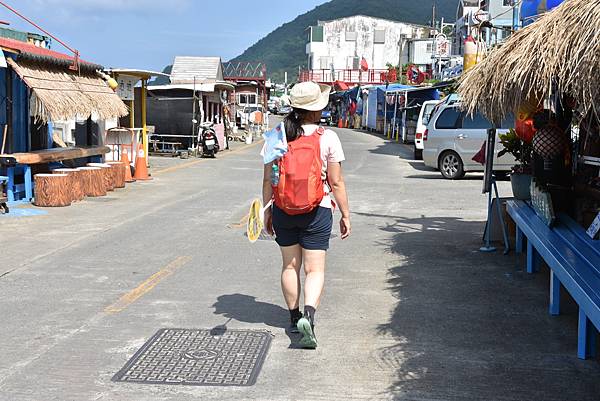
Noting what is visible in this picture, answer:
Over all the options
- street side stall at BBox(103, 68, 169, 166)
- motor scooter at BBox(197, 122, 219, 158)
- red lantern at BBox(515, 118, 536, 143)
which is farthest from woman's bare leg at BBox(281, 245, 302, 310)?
motor scooter at BBox(197, 122, 219, 158)

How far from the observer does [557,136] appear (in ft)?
27.3

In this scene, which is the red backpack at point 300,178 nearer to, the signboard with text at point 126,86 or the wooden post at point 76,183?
the wooden post at point 76,183

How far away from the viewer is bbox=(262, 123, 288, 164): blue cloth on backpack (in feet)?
18.4

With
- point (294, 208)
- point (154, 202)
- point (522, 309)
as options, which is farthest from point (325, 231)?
point (154, 202)

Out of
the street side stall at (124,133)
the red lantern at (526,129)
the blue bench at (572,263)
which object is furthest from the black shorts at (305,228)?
the street side stall at (124,133)

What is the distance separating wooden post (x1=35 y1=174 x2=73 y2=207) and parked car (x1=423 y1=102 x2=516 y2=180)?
32.3 ft

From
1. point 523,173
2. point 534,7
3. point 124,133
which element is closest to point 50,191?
point 124,133

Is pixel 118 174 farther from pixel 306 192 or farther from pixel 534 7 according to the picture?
pixel 306 192

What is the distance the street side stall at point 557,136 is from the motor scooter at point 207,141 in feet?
57.1

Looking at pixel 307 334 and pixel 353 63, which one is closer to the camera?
pixel 307 334

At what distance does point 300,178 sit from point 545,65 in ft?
6.94

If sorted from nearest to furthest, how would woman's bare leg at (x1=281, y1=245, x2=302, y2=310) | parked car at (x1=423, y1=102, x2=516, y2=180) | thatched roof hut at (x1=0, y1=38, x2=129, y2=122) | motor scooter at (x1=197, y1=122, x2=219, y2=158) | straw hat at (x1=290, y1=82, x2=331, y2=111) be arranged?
straw hat at (x1=290, y1=82, x2=331, y2=111) → woman's bare leg at (x1=281, y1=245, x2=302, y2=310) → thatched roof hut at (x1=0, y1=38, x2=129, y2=122) → parked car at (x1=423, y1=102, x2=516, y2=180) → motor scooter at (x1=197, y1=122, x2=219, y2=158)

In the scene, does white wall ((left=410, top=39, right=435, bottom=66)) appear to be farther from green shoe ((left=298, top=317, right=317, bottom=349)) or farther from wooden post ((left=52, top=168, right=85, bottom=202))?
green shoe ((left=298, top=317, right=317, bottom=349))

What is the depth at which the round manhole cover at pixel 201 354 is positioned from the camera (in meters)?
5.51
